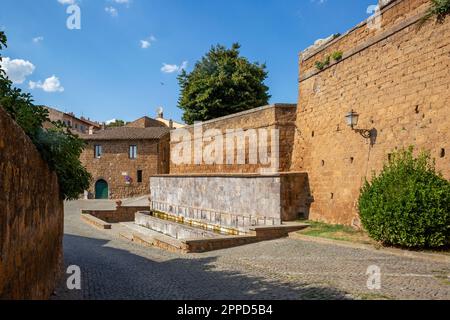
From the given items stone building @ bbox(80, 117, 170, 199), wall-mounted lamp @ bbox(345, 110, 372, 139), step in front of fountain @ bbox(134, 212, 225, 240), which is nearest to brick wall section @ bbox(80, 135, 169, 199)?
stone building @ bbox(80, 117, 170, 199)

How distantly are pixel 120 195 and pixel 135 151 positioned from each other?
4611 mm

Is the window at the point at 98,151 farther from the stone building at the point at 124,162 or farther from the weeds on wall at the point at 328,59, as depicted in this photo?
the weeds on wall at the point at 328,59

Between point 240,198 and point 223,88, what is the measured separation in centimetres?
1572

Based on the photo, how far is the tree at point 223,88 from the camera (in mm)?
31031

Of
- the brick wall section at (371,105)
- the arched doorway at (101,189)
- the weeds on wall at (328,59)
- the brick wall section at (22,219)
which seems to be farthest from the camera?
the arched doorway at (101,189)

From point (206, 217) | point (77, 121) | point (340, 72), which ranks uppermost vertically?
point (77, 121)

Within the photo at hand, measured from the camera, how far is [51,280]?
693 centimetres

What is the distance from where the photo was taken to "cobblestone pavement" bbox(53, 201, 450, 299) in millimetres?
6438

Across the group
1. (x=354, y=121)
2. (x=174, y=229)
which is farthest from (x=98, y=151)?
(x=354, y=121)

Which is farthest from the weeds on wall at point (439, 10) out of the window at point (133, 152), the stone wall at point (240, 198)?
the window at point (133, 152)

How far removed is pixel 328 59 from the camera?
1455cm
